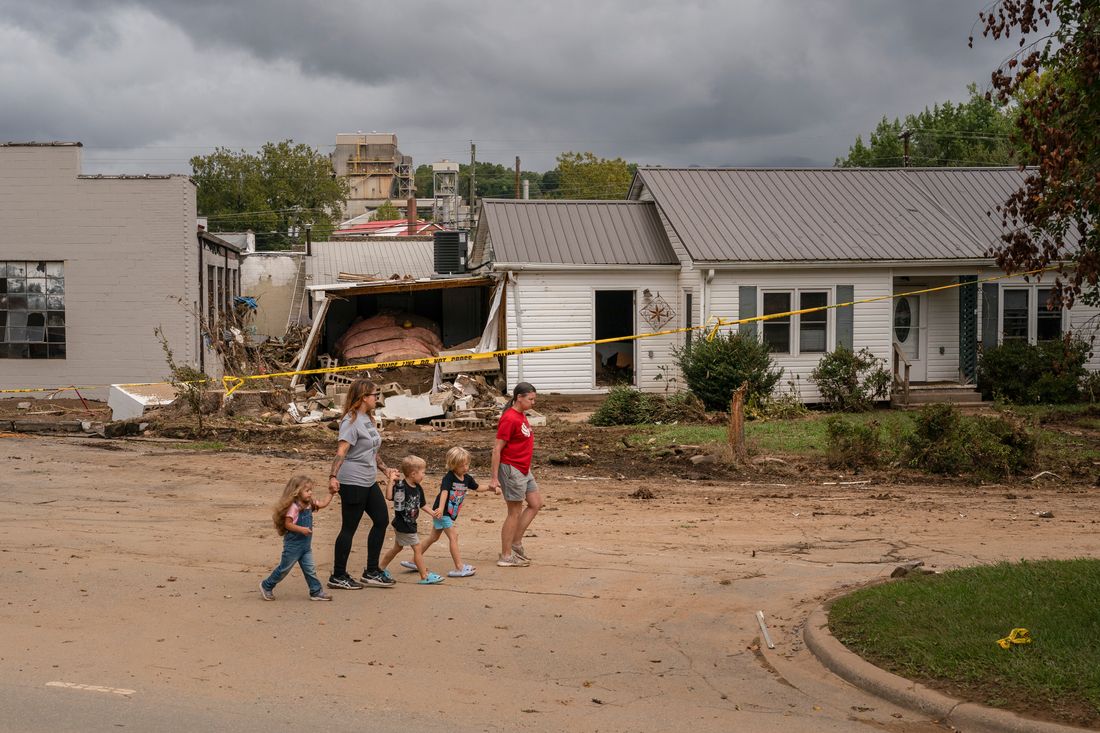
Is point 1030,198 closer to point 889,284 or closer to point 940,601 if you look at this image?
point 940,601

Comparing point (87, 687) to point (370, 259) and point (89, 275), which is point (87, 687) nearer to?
point (89, 275)

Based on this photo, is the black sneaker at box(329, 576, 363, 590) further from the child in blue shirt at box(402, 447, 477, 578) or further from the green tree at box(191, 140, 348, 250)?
the green tree at box(191, 140, 348, 250)

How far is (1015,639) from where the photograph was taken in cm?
677

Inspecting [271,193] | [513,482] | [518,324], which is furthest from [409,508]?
[271,193]

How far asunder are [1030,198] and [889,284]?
12.8 metres

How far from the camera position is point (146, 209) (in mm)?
24484

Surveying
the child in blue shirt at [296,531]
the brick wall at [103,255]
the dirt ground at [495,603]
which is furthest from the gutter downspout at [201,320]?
the child in blue shirt at [296,531]

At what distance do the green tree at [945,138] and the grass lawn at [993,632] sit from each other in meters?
50.1

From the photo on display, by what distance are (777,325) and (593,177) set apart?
54414 mm

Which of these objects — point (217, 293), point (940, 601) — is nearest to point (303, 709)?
point (940, 601)

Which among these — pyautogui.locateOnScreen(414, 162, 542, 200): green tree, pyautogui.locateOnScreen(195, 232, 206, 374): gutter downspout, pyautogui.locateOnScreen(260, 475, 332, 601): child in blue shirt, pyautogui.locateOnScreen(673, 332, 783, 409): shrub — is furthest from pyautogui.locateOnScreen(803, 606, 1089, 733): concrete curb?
pyautogui.locateOnScreen(414, 162, 542, 200): green tree

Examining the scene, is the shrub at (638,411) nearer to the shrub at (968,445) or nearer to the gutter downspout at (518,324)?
the gutter downspout at (518,324)

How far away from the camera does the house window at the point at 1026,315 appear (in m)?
25.3

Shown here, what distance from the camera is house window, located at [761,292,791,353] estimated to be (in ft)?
79.8
